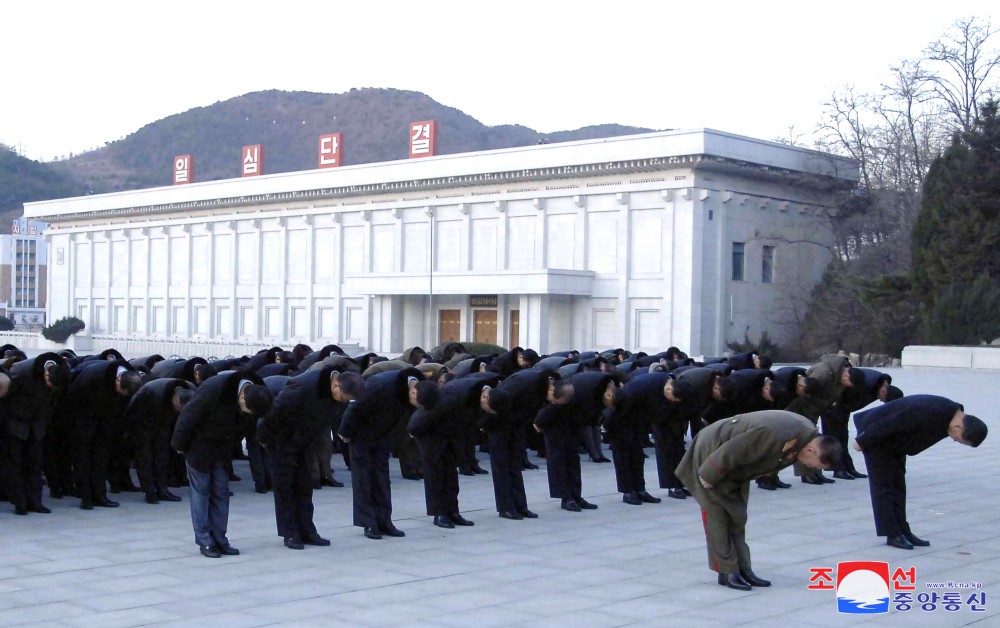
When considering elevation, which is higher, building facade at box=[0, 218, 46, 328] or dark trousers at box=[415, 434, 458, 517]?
building facade at box=[0, 218, 46, 328]

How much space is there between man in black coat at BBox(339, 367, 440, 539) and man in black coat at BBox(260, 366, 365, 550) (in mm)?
450

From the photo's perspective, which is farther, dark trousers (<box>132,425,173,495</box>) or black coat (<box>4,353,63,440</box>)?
dark trousers (<box>132,425,173,495</box>)

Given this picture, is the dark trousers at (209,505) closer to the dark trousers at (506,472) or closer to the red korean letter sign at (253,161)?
the dark trousers at (506,472)

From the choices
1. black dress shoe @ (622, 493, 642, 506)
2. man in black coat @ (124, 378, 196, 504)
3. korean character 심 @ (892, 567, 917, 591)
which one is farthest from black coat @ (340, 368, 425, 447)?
korean character 심 @ (892, 567, 917, 591)

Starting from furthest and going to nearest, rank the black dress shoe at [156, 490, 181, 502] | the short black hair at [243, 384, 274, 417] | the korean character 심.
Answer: the black dress shoe at [156, 490, 181, 502] < the short black hair at [243, 384, 274, 417] < the korean character 심

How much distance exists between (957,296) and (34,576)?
30.8m

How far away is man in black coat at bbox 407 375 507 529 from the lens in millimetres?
10695

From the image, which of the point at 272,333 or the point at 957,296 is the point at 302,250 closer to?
the point at 272,333

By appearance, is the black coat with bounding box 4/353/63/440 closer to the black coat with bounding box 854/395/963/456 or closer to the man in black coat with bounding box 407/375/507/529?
the man in black coat with bounding box 407/375/507/529

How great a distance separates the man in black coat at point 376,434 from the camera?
1011 cm

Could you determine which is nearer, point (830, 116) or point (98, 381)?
point (98, 381)

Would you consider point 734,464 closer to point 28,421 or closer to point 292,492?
point 292,492

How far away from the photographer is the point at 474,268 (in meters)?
49.6

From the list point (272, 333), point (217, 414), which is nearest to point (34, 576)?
point (217, 414)
